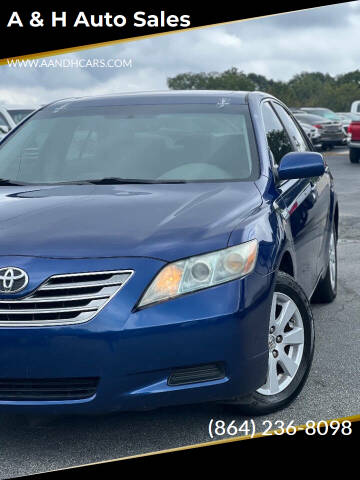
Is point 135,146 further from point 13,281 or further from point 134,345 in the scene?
point 134,345

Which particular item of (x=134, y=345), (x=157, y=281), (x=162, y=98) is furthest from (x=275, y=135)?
(x=134, y=345)

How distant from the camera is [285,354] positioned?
3.96 metres

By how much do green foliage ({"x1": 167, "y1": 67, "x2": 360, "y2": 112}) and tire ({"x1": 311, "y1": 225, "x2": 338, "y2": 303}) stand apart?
247 feet

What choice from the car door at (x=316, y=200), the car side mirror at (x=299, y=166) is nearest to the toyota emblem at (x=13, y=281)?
the car side mirror at (x=299, y=166)

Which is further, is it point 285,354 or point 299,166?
point 299,166

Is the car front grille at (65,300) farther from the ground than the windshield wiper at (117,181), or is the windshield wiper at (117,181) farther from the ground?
the windshield wiper at (117,181)

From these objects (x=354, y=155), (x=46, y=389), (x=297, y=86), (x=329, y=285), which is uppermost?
(x=46, y=389)

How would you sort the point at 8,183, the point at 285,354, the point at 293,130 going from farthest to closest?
1. the point at 293,130
2. the point at 8,183
3. the point at 285,354

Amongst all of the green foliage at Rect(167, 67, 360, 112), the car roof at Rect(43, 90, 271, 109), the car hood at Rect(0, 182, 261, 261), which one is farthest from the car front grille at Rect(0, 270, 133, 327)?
the green foliage at Rect(167, 67, 360, 112)

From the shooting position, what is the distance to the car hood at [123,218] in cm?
339

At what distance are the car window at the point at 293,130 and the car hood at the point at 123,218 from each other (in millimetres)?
1600

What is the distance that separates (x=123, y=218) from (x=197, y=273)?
1.73 ft

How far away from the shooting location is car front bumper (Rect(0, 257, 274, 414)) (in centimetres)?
321

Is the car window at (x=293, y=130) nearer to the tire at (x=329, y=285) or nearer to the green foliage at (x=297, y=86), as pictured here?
the tire at (x=329, y=285)
